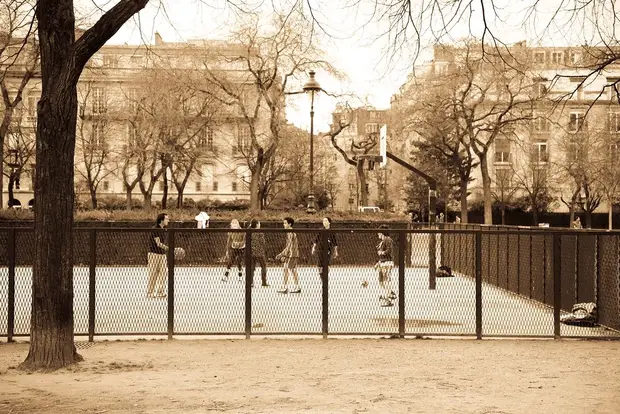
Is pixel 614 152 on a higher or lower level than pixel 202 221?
higher

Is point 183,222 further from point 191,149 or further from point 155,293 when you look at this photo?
point 191,149

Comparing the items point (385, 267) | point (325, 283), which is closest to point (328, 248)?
point (325, 283)

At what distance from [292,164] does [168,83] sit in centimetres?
2617

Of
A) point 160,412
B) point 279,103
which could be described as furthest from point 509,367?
point 279,103

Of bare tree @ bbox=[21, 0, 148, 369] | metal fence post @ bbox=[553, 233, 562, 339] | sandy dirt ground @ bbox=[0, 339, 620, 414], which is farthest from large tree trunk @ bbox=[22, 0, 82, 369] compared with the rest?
metal fence post @ bbox=[553, 233, 562, 339]

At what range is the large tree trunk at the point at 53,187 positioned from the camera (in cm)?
1009

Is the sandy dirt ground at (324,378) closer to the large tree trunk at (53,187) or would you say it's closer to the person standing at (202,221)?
the large tree trunk at (53,187)

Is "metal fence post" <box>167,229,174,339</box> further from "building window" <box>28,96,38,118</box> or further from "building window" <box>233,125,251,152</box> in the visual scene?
"building window" <box>233,125,251,152</box>

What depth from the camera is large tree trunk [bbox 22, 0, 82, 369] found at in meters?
10.1

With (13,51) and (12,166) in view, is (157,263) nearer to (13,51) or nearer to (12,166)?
(13,51)

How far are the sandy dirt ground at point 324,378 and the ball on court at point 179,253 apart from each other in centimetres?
139

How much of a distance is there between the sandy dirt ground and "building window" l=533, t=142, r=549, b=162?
199 feet

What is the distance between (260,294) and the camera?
13789mm

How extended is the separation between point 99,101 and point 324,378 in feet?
162
